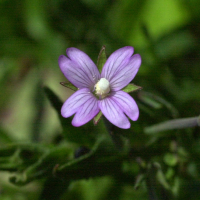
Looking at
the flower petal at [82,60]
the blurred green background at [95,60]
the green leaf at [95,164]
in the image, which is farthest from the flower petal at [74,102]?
the blurred green background at [95,60]

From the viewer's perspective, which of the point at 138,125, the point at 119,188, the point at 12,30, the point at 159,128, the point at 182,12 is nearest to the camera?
the point at 159,128

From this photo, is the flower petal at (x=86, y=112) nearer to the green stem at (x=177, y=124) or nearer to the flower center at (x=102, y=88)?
the flower center at (x=102, y=88)

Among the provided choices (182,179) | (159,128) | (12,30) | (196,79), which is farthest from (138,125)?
(12,30)

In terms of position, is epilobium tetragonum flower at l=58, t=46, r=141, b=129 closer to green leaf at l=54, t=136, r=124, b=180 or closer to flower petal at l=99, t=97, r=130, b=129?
flower petal at l=99, t=97, r=130, b=129

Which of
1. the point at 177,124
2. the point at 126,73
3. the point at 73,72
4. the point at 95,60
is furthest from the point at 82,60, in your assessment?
the point at 95,60

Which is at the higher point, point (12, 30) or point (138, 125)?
point (12, 30)

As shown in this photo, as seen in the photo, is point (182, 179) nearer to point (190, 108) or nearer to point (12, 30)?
point (190, 108)
